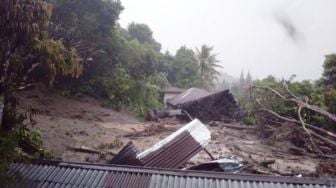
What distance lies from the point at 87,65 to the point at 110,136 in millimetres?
7723

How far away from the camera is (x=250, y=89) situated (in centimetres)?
1263

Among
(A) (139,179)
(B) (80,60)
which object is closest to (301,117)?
(A) (139,179)

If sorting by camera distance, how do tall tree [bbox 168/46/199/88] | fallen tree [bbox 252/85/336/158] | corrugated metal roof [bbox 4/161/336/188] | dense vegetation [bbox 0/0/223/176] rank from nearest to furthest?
corrugated metal roof [bbox 4/161/336/188] → dense vegetation [bbox 0/0/223/176] → fallen tree [bbox 252/85/336/158] → tall tree [bbox 168/46/199/88]

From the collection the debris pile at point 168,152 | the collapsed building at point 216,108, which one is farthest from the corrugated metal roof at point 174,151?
the collapsed building at point 216,108

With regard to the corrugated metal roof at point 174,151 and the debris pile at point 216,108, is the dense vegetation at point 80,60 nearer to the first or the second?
the corrugated metal roof at point 174,151

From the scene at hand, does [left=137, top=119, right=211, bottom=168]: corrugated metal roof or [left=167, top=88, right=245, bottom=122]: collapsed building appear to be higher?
[left=167, top=88, right=245, bottom=122]: collapsed building

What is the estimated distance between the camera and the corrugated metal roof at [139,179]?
483cm

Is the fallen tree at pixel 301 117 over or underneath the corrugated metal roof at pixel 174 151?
over

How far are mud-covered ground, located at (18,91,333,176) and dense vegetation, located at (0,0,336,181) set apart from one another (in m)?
1.15

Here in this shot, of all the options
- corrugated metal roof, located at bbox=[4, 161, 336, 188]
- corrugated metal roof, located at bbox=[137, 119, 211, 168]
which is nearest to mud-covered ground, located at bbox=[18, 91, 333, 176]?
corrugated metal roof, located at bbox=[137, 119, 211, 168]

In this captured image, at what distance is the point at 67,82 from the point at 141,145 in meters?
9.35

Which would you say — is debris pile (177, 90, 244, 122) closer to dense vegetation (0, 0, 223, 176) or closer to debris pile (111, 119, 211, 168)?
dense vegetation (0, 0, 223, 176)

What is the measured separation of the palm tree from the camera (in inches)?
1391

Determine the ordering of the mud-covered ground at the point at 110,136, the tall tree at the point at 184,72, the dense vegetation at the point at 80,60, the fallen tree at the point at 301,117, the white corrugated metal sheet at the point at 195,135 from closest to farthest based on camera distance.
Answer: the dense vegetation at the point at 80,60, the white corrugated metal sheet at the point at 195,135, the mud-covered ground at the point at 110,136, the fallen tree at the point at 301,117, the tall tree at the point at 184,72
